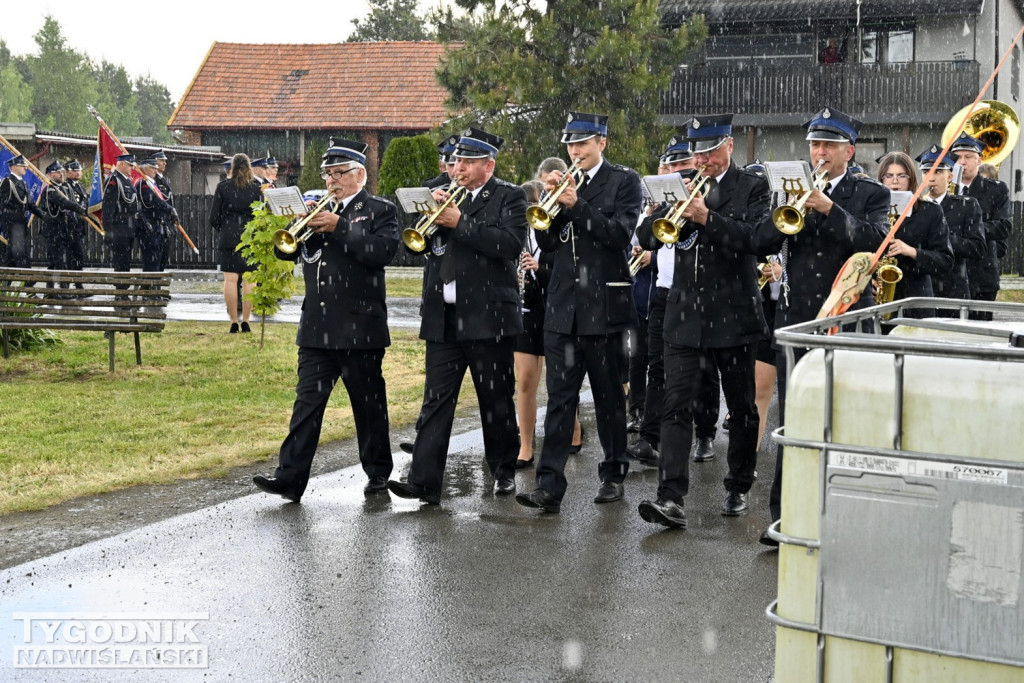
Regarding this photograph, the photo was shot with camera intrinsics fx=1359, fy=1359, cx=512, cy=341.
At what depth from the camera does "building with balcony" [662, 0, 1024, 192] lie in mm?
31297

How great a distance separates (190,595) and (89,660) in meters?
0.78

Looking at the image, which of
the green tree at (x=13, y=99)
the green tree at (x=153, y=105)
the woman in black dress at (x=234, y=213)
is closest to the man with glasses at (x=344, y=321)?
the woman in black dress at (x=234, y=213)

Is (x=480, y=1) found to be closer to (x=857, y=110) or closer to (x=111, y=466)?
(x=857, y=110)

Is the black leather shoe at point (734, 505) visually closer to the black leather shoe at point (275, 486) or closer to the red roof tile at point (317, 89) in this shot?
the black leather shoe at point (275, 486)

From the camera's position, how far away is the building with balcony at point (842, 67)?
31.3m

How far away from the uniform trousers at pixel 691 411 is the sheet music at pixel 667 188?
2.70 ft

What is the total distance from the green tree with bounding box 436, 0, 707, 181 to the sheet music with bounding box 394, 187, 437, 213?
691 inches

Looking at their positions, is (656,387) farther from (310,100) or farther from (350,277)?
(310,100)

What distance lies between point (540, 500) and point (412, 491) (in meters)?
0.70

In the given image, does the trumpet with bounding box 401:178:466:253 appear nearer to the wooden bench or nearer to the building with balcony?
the wooden bench

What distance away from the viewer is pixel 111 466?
8.12m

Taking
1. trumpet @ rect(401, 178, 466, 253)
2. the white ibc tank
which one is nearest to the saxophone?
trumpet @ rect(401, 178, 466, 253)

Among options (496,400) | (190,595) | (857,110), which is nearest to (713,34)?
(857,110)

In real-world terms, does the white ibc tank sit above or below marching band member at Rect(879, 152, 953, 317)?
below
